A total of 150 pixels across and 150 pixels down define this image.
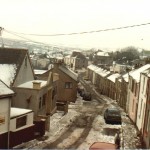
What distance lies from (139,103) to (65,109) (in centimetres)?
1086

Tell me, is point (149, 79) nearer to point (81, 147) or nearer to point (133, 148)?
point (133, 148)

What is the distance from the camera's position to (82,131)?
31.5 metres

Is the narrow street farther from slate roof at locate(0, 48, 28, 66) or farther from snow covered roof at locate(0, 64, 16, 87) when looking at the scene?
slate roof at locate(0, 48, 28, 66)

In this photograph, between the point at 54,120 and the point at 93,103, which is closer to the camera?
the point at 54,120

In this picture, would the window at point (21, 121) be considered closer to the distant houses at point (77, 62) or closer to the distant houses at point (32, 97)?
the distant houses at point (32, 97)

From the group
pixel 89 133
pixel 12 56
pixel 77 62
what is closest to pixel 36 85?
pixel 12 56

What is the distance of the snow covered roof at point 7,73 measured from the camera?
31.9 meters

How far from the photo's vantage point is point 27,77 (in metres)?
36.7

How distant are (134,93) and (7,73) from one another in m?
Answer: 17.0

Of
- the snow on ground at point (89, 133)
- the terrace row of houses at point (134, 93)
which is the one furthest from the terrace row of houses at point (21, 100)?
the terrace row of houses at point (134, 93)

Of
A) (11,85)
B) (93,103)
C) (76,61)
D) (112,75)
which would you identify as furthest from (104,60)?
(11,85)

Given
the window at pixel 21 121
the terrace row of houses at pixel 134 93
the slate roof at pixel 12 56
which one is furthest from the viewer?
the slate roof at pixel 12 56

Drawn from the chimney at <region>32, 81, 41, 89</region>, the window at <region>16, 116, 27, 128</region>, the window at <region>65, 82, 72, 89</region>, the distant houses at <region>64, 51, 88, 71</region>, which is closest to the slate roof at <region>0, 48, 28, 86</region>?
the chimney at <region>32, 81, 41, 89</region>

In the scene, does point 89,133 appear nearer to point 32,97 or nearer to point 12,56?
point 32,97
